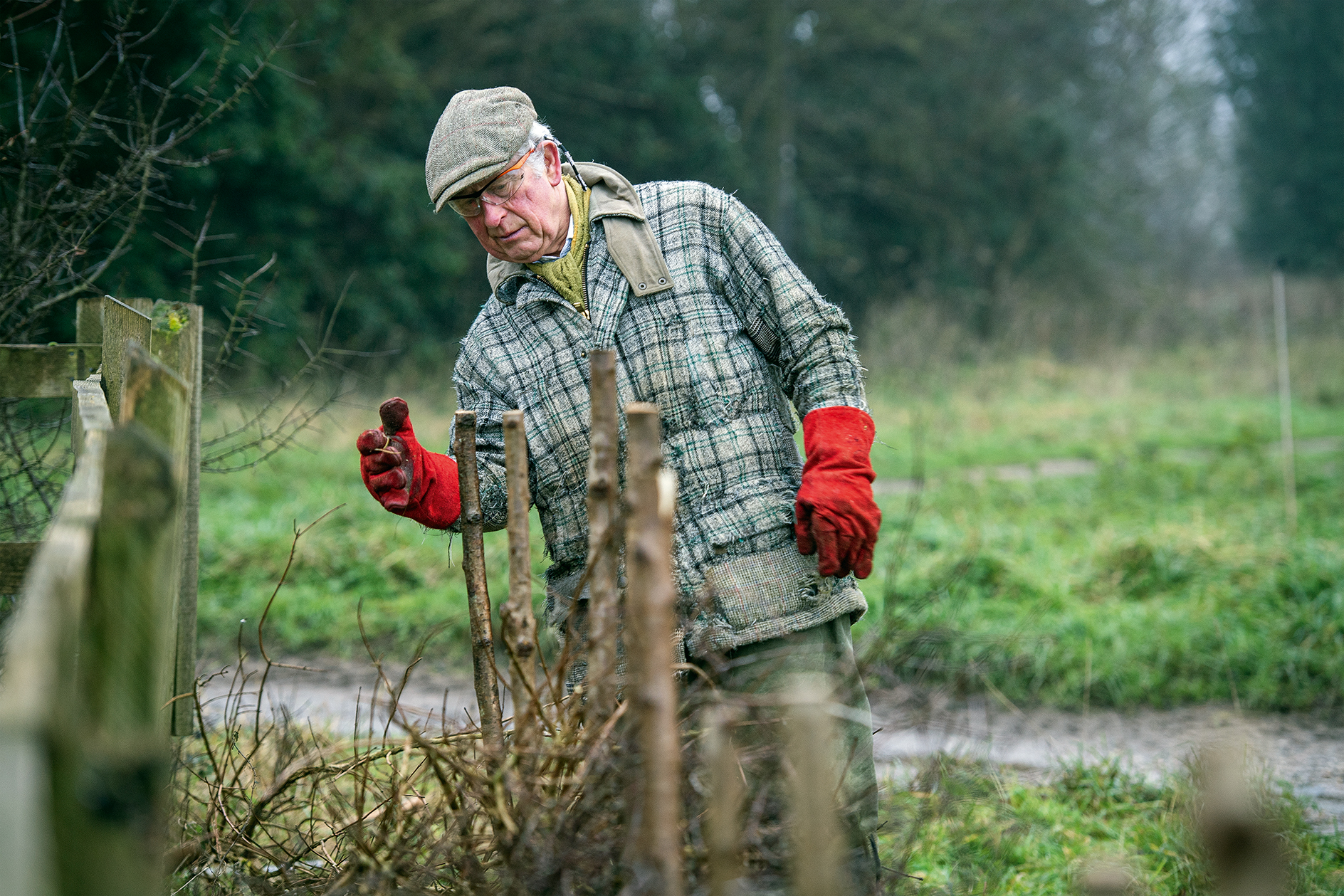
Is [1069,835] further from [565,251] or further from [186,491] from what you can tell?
[186,491]

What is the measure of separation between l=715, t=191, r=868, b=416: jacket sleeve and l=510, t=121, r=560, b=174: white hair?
1.36ft

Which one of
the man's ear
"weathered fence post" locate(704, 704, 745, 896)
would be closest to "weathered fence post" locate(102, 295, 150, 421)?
the man's ear

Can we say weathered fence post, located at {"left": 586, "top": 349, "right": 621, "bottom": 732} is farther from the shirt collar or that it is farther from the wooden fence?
the shirt collar

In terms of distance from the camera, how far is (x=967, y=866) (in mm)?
3178

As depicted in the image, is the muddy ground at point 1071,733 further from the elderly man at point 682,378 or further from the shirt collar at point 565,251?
the shirt collar at point 565,251

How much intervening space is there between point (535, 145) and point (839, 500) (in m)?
1.01

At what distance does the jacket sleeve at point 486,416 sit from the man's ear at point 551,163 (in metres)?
0.39

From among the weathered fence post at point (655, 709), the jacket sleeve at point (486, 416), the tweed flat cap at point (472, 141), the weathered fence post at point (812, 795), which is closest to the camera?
the weathered fence post at point (812, 795)

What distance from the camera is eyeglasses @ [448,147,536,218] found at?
2.29 metres

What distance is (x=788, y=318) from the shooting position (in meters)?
2.40

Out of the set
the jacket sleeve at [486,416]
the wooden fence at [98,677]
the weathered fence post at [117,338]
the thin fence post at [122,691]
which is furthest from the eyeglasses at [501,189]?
the thin fence post at [122,691]

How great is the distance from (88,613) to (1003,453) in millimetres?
9343

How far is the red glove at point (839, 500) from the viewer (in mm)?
2143

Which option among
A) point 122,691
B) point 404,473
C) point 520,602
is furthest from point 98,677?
point 404,473
